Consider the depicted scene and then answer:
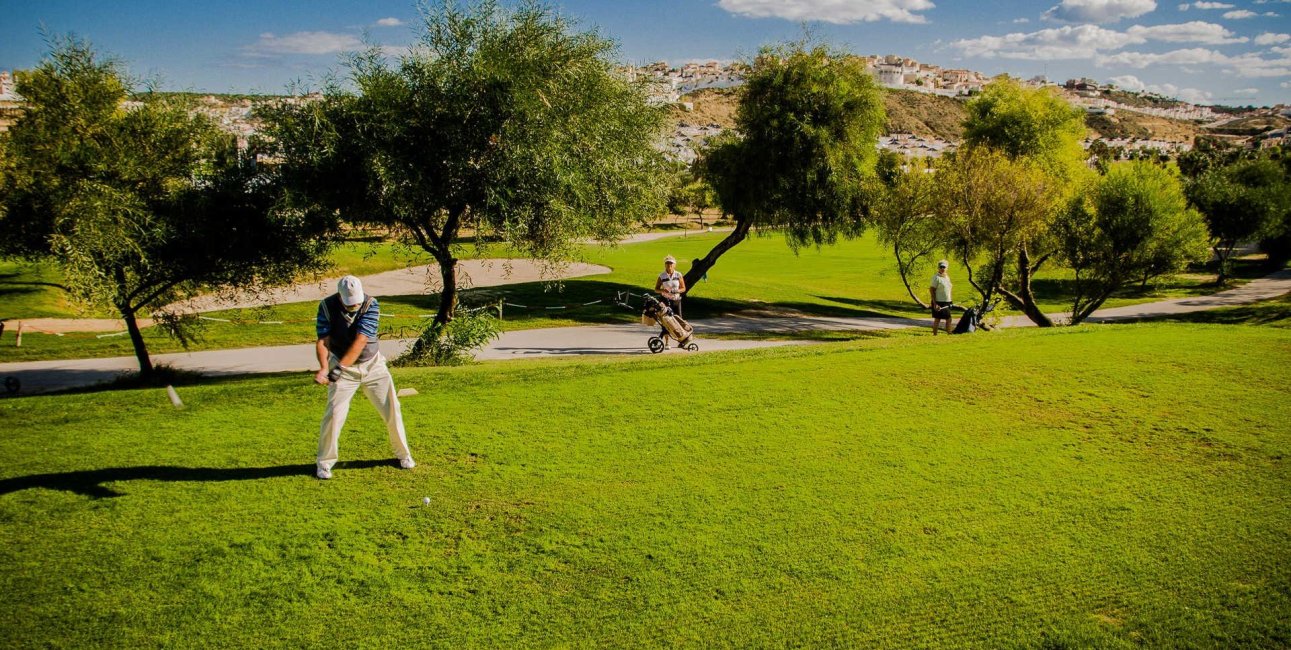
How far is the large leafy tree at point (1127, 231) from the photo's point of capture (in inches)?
1063

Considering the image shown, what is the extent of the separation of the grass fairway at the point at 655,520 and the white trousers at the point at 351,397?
312 mm

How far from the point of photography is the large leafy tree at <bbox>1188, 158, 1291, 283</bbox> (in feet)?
152

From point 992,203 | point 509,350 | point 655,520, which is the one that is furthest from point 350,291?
point 992,203

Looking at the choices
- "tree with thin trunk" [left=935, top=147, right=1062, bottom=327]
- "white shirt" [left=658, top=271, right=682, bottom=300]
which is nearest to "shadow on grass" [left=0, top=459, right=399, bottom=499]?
"white shirt" [left=658, top=271, right=682, bottom=300]

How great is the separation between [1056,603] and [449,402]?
25.7 feet

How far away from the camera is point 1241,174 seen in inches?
2093

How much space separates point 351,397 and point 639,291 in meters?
24.9

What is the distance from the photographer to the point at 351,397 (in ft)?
A: 25.0

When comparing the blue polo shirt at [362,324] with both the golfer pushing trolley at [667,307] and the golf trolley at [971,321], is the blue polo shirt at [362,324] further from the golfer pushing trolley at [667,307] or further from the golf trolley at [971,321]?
the golf trolley at [971,321]

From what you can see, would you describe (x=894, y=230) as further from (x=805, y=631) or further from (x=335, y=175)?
(x=805, y=631)

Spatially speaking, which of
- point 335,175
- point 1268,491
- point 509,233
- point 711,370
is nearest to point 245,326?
point 335,175

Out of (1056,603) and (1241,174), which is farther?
(1241,174)

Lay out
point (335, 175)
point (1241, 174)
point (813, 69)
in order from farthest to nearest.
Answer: point (1241, 174)
point (813, 69)
point (335, 175)

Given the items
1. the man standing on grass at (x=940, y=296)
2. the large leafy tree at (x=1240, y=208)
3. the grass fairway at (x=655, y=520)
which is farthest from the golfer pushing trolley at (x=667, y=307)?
the large leafy tree at (x=1240, y=208)
